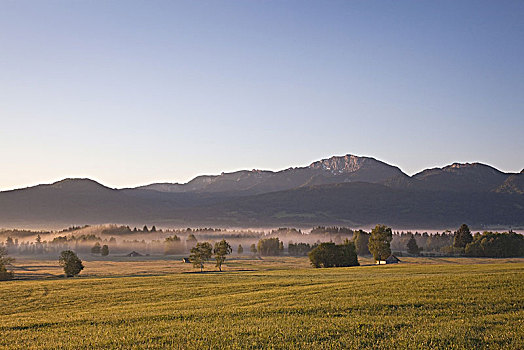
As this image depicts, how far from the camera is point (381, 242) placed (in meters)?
117

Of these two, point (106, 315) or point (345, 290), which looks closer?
point (106, 315)

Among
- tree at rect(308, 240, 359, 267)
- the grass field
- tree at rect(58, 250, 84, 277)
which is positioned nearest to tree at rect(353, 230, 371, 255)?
tree at rect(308, 240, 359, 267)

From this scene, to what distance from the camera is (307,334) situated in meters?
20.0

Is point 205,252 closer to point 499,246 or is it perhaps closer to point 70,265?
point 70,265

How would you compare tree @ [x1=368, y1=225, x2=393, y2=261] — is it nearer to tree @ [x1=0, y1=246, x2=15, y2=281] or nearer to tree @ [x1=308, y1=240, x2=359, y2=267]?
tree @ [x1=308, y1=240, x2=359, y2=267]

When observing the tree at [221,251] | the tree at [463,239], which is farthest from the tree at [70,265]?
the tree at [463,239]

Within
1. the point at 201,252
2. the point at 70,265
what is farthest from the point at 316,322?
the point at 201,252

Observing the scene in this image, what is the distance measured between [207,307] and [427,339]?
1563 cm

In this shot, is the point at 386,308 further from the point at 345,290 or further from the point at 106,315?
the point at 106,315

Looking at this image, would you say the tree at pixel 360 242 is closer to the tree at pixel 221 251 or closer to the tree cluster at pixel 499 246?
the tree cluster at pixel 499 246

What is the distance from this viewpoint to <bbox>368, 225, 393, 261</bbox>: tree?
11669 centimetres

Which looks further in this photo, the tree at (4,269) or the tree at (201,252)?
the tree at (201,252)

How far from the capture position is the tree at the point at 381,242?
11669 centimetres

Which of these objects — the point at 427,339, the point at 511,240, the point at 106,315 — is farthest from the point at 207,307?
the point at 511,240
